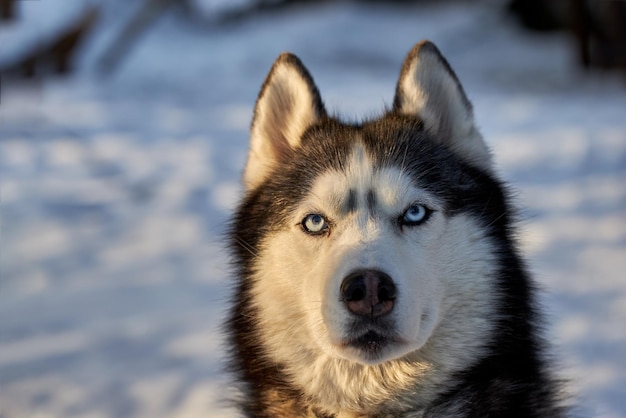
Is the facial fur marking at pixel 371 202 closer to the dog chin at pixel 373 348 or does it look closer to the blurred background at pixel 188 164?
the dog chin at pixel 373 348

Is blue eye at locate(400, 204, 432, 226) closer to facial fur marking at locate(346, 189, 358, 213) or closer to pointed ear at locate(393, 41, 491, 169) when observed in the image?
facial fur marking at locate(346, 189, 358, 213)

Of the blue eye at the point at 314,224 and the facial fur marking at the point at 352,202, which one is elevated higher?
the facial fur marking at the point at 352,202

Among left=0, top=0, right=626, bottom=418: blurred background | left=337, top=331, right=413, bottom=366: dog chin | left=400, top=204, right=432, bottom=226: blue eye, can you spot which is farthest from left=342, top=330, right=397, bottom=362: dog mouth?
left=0, top=0, right=626, bottom=418: blurred background

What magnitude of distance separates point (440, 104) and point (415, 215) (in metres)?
0.56

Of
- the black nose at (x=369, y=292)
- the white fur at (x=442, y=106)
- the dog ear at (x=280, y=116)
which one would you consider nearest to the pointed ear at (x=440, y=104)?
the white fur at (x=442, y=106)

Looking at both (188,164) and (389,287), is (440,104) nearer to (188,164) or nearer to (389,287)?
(389,287)

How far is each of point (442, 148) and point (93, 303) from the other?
10.5 ft

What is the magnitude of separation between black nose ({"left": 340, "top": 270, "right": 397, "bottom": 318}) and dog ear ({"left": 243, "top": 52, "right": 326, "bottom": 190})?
0.82 m

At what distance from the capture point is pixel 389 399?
7.88ft

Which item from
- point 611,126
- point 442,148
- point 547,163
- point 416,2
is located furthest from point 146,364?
point 416,2

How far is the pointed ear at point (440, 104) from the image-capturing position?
8.84 feet

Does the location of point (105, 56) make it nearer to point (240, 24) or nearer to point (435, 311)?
point (240, 24)

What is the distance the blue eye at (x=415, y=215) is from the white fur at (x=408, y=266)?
0.02m

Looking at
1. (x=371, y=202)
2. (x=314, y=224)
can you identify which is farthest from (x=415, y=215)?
(x=314, y=224)
